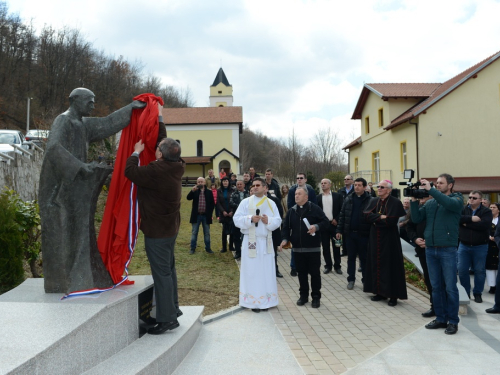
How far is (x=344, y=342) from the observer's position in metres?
5.32

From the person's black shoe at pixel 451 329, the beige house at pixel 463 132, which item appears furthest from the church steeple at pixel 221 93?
the person's black shoe at pixel 451 329

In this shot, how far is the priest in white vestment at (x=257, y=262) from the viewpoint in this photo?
6.62 metres

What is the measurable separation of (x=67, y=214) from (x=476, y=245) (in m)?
6.73

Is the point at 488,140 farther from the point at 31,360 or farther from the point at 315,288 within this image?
the point at 31,360

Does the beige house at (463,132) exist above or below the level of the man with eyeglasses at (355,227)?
above

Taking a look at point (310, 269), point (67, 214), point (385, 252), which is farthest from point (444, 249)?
point (67, 214)

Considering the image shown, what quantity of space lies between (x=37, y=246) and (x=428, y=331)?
6.32m

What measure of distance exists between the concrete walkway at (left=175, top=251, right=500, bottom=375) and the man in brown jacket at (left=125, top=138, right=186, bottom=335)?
2.26ft

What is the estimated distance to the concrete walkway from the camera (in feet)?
14.6

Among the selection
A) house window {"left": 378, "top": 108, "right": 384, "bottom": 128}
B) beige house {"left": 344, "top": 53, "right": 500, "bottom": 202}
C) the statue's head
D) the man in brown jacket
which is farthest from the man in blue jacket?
house window {"left": 378, "top": 108, "right": 384, "bottom": 128}

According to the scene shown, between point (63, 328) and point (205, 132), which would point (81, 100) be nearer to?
point (63, 328)

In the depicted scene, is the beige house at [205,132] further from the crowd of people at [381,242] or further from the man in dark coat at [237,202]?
the crowd of people at [381,242]

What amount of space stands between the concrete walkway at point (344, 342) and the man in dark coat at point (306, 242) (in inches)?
11.5

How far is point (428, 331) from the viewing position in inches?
224
